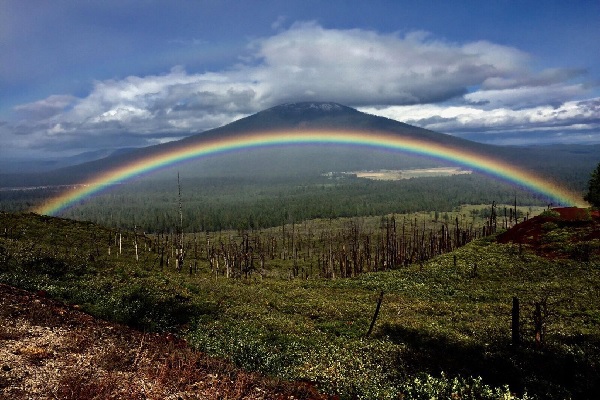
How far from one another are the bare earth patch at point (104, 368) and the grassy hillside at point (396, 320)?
7.28ft

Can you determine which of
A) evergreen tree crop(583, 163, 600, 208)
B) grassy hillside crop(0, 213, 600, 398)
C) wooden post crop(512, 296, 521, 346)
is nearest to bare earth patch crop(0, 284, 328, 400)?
grassy hillside crop(0, 213, 600, 398)

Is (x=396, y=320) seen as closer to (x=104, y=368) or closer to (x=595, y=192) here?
(x=104, y=368)

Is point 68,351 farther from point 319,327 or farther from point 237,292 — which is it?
point 237,292

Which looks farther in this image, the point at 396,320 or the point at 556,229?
the point at 556,229

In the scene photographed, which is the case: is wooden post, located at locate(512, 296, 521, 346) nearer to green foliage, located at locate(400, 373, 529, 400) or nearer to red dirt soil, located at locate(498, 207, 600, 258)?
green foliage, located at locate(400, 373, 529, 400)

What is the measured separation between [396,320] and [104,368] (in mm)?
21016

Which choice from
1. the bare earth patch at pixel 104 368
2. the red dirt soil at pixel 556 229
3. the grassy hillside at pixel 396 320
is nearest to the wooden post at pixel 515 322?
the grassy hillside at pixel 396 320

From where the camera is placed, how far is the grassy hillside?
16328 mm

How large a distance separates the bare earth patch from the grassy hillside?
7.28 ft

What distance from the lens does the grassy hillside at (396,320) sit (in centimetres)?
1633

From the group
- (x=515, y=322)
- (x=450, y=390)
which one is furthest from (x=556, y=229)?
(x=450, y=390)

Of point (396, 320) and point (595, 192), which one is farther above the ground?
point (595, 192)

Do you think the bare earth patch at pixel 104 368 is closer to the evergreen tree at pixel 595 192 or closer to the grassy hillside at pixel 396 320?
the grassy hillside at pixel 396 320

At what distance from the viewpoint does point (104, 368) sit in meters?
14.4
